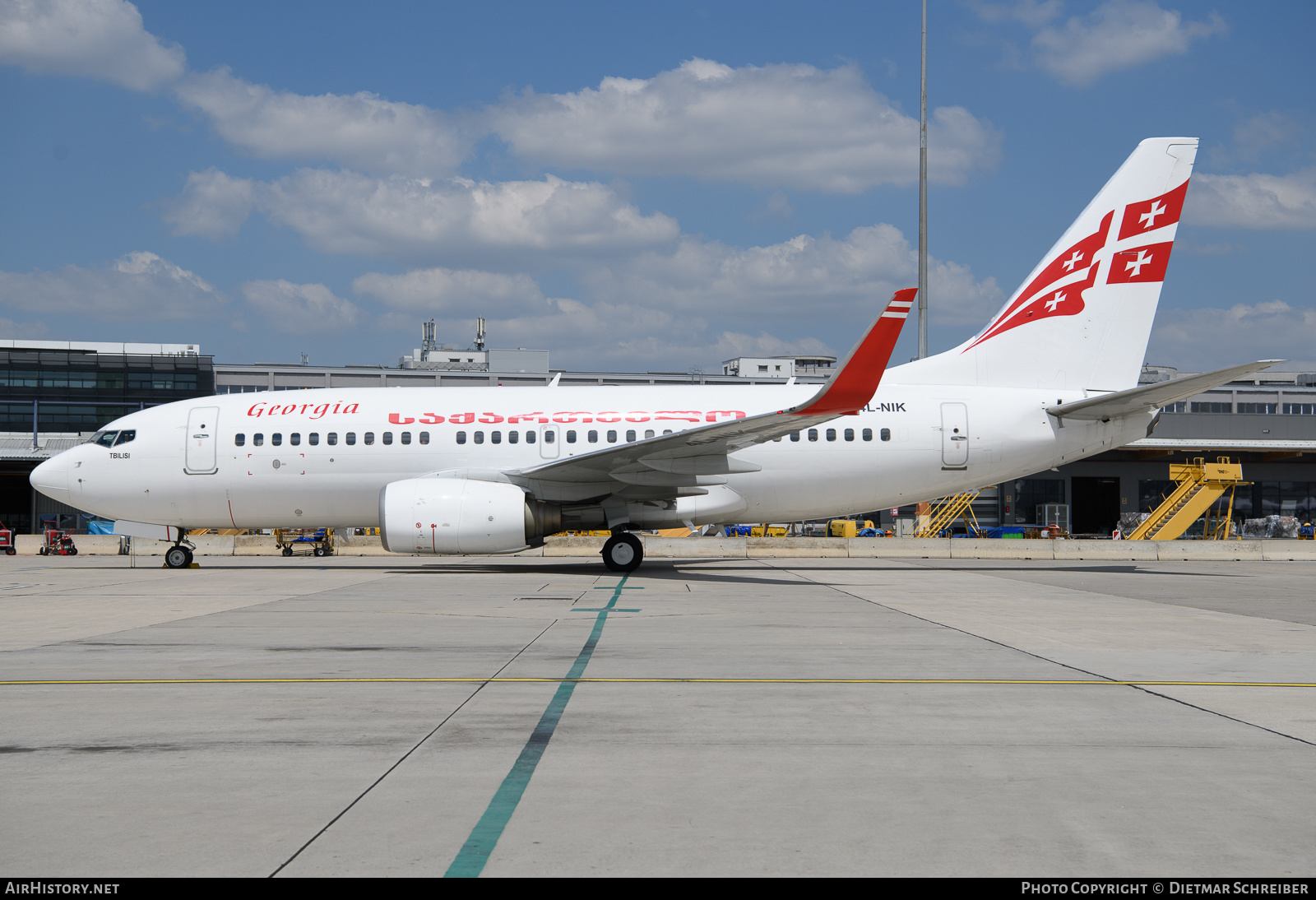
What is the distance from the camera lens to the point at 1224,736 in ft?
19.7

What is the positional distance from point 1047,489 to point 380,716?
6053 centimetres

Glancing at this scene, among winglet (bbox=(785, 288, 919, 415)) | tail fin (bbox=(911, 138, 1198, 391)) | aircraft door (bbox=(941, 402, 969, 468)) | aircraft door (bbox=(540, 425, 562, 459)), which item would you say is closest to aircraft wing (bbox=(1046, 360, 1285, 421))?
tail fin (bbox=(911, 138, 1198, 391))

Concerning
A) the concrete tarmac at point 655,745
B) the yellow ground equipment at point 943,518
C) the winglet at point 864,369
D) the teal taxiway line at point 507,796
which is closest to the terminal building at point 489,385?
the yellow ground equipment at point 943,518

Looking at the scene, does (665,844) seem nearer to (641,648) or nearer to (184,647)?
(641,648)

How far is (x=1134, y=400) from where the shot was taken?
815 inches

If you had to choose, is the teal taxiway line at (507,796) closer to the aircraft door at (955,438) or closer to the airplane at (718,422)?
the airplane at (718,422)

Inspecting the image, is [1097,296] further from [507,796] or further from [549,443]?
[507,796]

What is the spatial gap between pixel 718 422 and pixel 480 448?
16.4 ft

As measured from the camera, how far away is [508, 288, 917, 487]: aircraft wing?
16656 mm

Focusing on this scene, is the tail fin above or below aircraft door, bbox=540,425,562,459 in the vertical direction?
above

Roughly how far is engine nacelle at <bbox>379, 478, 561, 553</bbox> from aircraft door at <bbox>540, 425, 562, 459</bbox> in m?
2.10

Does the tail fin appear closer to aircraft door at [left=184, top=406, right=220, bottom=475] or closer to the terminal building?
aircraft door at [left=184, top=406, right=220, bottom=475]

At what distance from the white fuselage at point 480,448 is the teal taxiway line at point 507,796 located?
1357cm

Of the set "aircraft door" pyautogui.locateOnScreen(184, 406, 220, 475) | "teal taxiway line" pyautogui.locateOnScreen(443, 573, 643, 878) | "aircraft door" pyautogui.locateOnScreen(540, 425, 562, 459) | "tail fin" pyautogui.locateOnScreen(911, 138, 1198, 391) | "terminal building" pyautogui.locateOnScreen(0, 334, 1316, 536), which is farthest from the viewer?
"terminal building" pyautogui.locateOnScreen(0, 334, 1316, 536)
